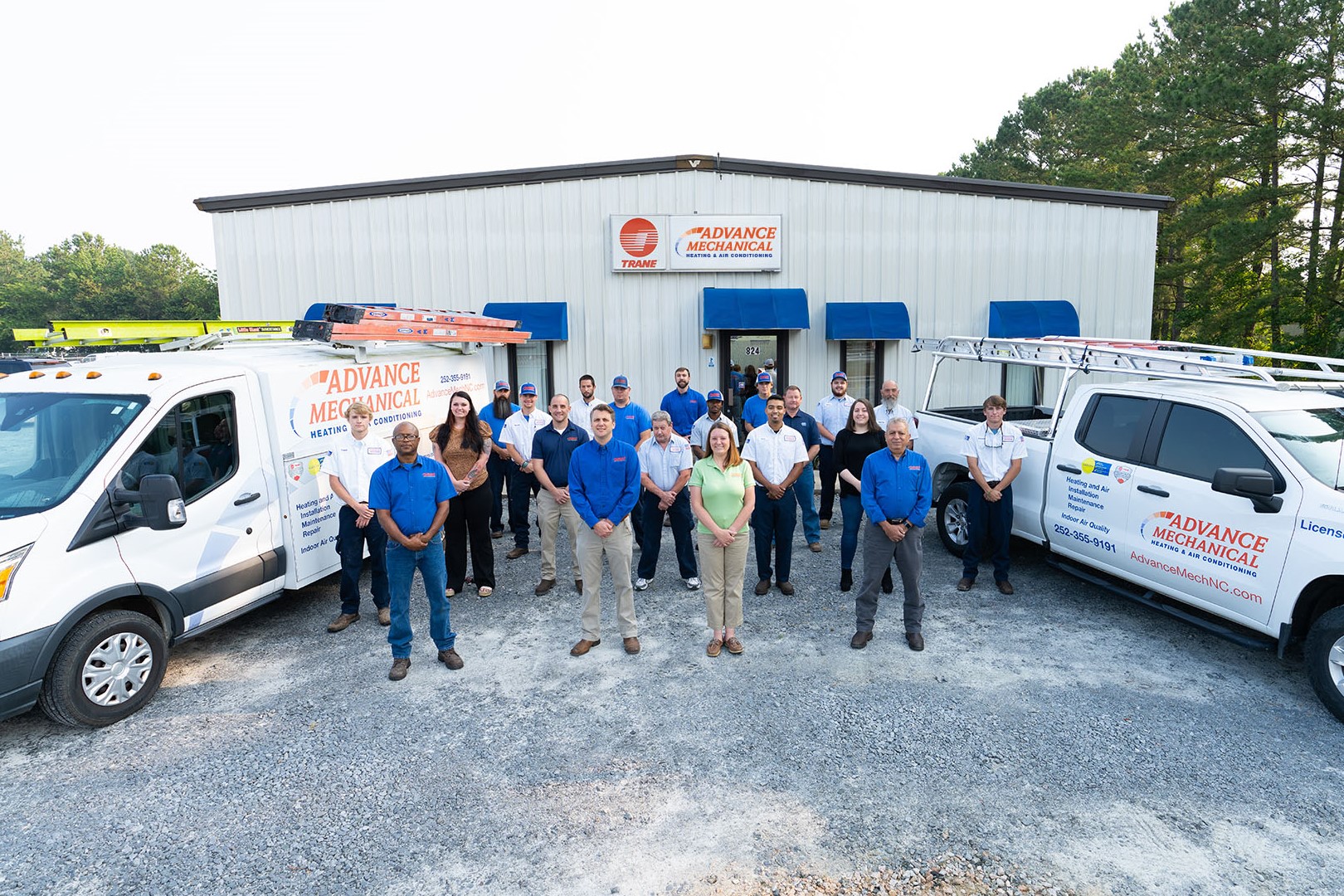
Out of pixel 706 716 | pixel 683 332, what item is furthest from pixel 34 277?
pixel 706 716

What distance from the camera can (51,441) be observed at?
483 cm

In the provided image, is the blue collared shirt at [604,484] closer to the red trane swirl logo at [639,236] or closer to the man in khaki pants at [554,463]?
the man in khaki pants at [554,463]

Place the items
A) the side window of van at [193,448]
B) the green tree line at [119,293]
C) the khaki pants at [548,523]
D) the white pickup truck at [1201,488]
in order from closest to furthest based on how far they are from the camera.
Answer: the white pickup truck at [1201,488]
the side window of van at [193,448]
the khaki pants at [548,523]
the green tree line at [119,293]

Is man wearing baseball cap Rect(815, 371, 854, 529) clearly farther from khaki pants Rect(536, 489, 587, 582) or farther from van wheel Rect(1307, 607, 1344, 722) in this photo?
van wheel Rect(1307, 607, 1344, 722)

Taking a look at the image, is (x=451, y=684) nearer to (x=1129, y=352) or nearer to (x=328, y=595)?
(x=328, y=595)

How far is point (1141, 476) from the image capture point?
5719 millimetres

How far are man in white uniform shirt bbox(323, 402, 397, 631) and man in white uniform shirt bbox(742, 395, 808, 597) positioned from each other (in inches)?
118

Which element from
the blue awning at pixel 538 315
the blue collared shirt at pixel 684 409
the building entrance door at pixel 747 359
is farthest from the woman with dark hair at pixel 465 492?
the building entrance door at pixel 747 359

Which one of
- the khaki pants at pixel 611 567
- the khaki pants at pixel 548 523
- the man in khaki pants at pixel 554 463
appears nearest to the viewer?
the khaki pants at pixel 611 567

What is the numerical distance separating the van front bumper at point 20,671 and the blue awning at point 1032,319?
12.7m

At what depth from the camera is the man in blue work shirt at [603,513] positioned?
554cm

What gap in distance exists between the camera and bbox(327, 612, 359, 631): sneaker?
6.00 metres

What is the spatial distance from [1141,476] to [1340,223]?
23.3 metres

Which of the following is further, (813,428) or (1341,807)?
(813,428)
